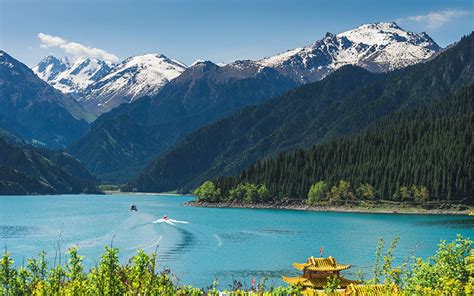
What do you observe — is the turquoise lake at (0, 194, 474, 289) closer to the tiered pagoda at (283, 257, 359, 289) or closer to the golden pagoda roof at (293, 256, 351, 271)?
the golden pagoda roof at (293, 256, 351, 271)

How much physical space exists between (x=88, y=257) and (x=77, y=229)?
2328 inches

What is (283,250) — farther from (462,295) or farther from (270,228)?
(462,295)

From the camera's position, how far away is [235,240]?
134 metres

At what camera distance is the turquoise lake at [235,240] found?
9506 cm

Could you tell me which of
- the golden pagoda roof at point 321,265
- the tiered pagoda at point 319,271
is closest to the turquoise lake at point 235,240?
the golden pagoda roof at point 321,265

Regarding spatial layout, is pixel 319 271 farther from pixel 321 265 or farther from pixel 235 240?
pixel 235 240

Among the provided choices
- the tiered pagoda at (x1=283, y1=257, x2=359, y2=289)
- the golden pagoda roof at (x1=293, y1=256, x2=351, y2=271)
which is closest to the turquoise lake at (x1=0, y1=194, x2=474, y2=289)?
the golden pagoda roof at (x1=293, y1=256, x2=351, y2=271)

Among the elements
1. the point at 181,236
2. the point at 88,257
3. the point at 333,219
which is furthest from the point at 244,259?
the point at 333,219

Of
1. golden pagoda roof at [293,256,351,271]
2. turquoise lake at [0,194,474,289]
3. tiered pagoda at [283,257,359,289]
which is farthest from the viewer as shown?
turquoise lake at [0,194,474,289]

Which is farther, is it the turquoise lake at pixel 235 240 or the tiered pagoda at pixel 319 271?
the turquoise lake at pixel 235 240

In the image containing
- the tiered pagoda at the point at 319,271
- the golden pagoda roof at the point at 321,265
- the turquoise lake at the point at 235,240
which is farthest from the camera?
the turquoise lake at the point at 235,240

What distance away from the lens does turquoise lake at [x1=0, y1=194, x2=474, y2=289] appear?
95062 millimetres

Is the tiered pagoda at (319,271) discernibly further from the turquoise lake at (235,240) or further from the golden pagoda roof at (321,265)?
the turquoise lake at (235,240)

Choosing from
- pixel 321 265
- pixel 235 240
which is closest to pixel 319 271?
pixel 321 265
